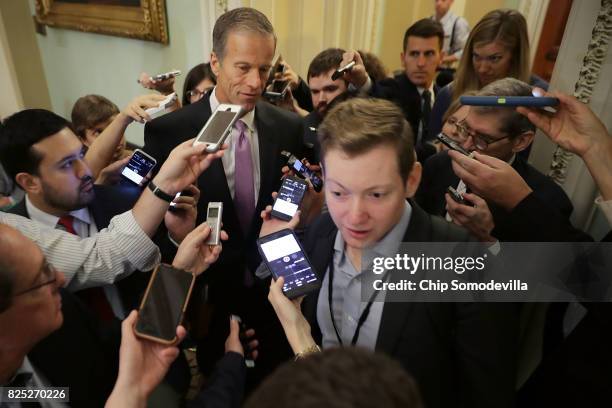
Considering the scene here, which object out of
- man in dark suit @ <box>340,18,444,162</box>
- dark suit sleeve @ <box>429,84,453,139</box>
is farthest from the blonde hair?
man in dark suit @ <box>340,18,444,162</box>

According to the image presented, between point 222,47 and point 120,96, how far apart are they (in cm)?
311

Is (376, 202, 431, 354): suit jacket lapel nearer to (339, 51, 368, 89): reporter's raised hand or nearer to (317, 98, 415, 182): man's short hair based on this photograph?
(317, 98, 415, 182): man's short hair

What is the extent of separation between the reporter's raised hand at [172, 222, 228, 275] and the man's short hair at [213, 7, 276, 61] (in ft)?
2.64

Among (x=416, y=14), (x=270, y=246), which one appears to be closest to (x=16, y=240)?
(x=270, y=246)

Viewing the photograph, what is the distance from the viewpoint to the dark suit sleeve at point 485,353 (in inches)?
38.5

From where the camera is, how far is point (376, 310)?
3.50 feet

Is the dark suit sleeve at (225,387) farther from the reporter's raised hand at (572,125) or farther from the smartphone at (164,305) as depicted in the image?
the reporter's raised hand at (572,125)

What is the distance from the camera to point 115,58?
400 centimetres

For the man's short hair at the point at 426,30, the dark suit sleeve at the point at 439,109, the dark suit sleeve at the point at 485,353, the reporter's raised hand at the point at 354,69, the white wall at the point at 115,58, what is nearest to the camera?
the dark suit sleeve at the point at 485,353

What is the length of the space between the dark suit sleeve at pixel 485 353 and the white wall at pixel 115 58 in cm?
293

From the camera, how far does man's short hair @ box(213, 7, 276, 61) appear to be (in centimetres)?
160

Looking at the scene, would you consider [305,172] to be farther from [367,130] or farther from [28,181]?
[28,181]

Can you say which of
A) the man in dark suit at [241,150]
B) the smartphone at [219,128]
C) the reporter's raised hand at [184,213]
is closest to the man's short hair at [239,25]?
the man in dark suit at [241,150]

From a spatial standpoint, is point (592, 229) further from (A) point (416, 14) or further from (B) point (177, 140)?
(A) point (416, 14)
